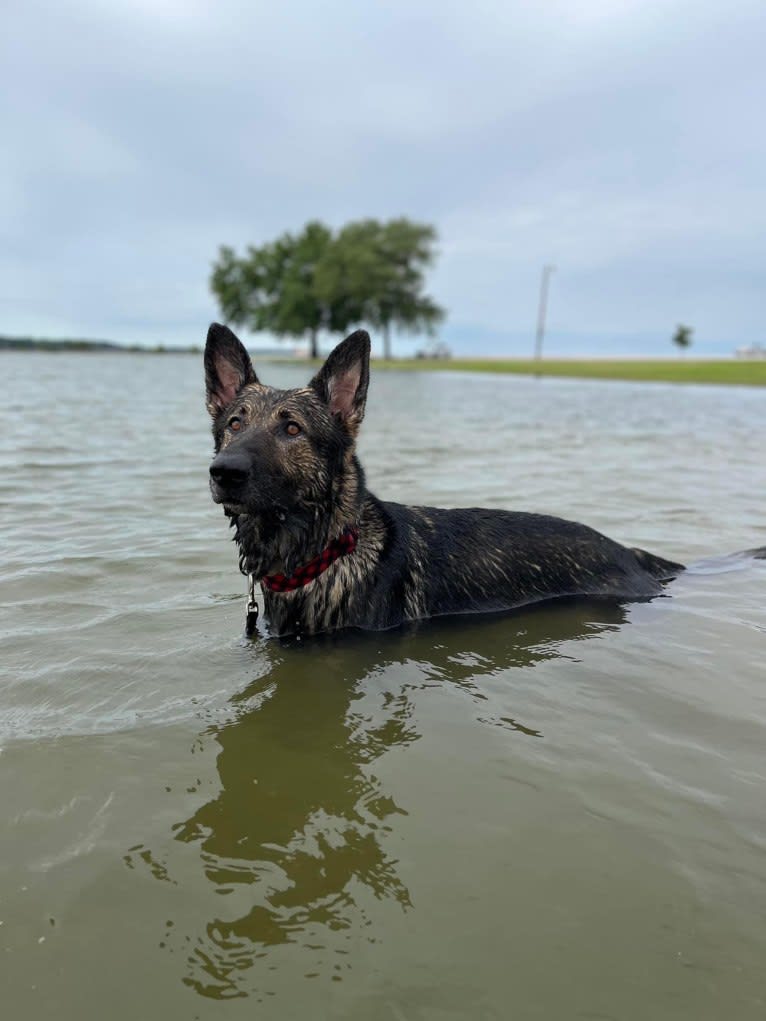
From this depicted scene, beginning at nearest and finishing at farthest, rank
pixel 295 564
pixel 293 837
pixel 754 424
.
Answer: pixel 293 837, pixel 295 564, pixel 754 424

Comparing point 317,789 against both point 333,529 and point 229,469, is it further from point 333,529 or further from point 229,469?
point 333,529

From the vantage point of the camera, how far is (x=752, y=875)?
2.95 meters

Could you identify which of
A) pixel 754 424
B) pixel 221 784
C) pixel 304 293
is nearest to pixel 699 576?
pixel 221 784

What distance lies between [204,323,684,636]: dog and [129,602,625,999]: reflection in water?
31 centimetres

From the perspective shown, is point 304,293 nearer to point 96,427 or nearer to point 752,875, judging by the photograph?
point 96,427

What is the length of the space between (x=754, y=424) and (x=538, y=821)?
27336mm

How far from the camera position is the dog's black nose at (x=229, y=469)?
15.3ft

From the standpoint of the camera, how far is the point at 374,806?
11.1 feet

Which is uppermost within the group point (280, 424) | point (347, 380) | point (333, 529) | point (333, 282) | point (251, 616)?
point (333, 282)

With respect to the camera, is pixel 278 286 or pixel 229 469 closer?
pixel 229 469

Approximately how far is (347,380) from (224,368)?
1.07 metres

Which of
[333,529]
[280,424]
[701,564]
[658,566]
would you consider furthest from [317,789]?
[701,564]

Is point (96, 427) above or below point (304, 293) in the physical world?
below

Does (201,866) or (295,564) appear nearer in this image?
(201,866)
